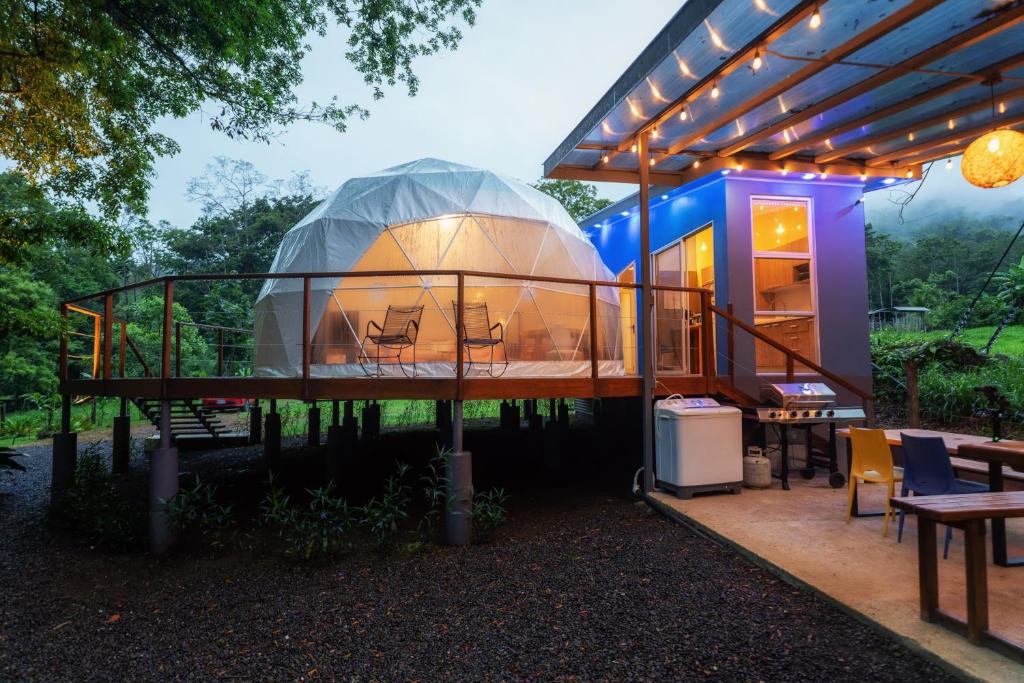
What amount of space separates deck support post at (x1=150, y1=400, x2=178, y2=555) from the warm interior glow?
7.34 metres

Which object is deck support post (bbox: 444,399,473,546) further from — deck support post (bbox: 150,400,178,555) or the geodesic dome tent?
deck support post (bbox: 150,400,178,555)

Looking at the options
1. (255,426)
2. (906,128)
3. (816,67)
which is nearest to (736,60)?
→ (816,67)

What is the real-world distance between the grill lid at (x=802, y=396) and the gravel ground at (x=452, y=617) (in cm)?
204

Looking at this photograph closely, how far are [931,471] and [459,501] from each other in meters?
3.60

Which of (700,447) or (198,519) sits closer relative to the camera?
(198,519)

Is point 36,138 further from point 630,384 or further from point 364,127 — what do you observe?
point 364,127

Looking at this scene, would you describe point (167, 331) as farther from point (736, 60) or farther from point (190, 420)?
point (190, 420)

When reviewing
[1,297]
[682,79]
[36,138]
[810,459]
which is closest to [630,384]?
[810,459]

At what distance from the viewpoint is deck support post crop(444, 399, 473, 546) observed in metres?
4.96

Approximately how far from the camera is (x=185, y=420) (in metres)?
12.2

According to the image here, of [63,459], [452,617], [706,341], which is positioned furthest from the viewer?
[63,459]

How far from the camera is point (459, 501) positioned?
196 inches

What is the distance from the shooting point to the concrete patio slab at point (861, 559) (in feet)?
9.33

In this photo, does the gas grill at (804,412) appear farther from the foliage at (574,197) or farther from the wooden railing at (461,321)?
the foliage at (574,197)
